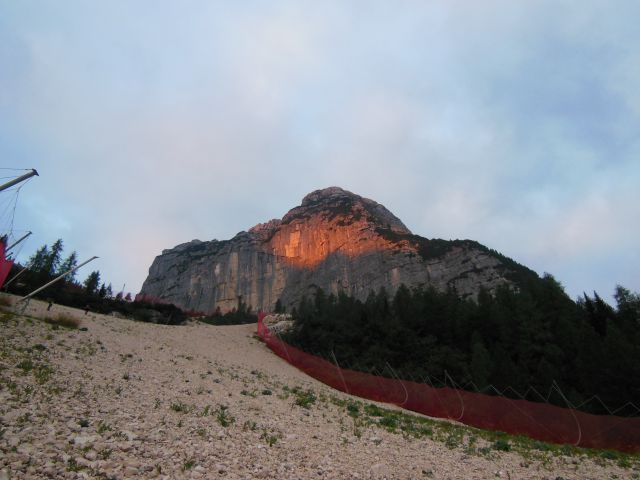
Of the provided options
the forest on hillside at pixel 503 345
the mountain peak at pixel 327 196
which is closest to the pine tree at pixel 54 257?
the forest on hillside at pixel 503 345

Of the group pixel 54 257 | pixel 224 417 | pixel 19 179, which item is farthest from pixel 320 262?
pixel 224 417

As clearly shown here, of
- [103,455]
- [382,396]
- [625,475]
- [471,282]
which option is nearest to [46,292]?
[382,396]

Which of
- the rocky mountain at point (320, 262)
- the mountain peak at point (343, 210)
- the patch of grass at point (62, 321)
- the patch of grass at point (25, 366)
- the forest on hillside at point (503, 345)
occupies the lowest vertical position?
the patch of grass at point (25, 366)

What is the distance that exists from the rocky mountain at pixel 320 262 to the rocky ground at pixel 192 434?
84.8 m

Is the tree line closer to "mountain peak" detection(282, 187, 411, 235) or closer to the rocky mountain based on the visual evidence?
the rocky mountain

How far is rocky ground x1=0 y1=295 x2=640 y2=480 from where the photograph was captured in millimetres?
6379

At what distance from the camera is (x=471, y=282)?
314 feet

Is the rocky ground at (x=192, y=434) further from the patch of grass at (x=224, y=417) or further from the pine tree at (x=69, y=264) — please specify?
the pine tree at (x=69, y=264)

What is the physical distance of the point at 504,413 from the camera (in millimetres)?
19766

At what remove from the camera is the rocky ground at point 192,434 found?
638 cm

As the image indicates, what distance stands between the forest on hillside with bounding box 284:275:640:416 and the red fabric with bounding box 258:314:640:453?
7.88m

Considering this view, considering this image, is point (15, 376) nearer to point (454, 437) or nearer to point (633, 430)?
point (454, 437)

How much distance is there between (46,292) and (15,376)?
3875cm

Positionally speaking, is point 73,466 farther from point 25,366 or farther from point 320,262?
point 320,262
